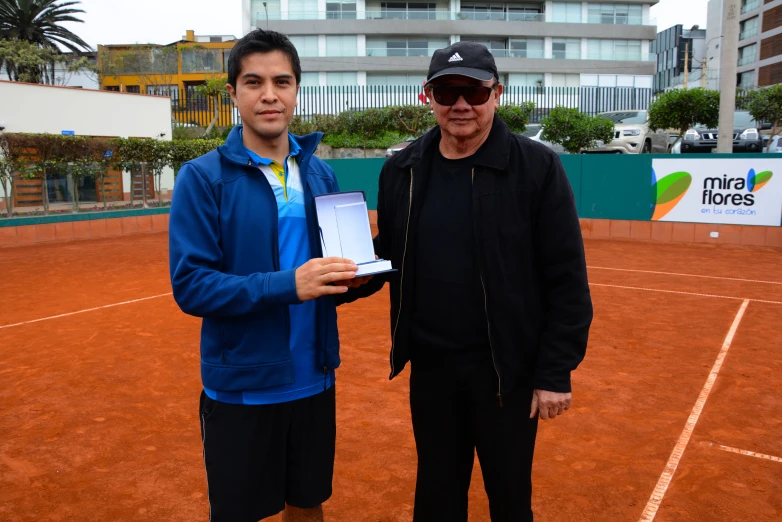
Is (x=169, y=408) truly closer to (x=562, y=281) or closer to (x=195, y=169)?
(x=195, y=169)

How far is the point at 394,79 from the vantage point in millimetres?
47406

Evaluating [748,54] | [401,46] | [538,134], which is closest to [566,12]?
[401,46]

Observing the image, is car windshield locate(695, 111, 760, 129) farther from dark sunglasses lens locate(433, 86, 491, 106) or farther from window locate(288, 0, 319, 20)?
window locate(288, 0, 319, 20)

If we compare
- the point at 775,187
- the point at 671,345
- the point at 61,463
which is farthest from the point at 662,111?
the point at 61,463

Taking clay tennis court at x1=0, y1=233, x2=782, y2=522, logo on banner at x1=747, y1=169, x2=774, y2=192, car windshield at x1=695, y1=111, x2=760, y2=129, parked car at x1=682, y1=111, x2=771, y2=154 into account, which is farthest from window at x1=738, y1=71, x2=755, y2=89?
clay tennis court at x1=0, y1=233, x2=782, y2=522

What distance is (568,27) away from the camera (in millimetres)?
47906

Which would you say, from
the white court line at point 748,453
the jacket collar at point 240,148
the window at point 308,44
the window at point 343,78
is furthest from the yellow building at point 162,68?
the jacket collar at point 240,148

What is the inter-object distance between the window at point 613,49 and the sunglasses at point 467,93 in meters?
50.0

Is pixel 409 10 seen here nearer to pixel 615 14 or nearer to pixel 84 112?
pixel 615 14

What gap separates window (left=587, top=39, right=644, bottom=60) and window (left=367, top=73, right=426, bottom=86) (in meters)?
12.4

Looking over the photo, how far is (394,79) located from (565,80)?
12175mm

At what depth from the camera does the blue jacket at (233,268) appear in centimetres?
220

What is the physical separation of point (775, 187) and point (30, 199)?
17686 millimetres

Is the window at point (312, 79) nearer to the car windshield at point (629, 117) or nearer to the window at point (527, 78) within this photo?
the window at point (527, 78)
